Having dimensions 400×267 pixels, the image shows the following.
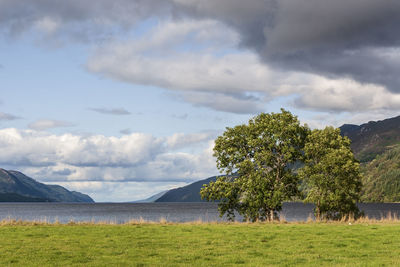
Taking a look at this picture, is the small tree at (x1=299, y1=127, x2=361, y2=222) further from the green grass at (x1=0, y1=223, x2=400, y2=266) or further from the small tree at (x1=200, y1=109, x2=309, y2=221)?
the green grass at (x1=0, y1=223, x2=400, y2=266)

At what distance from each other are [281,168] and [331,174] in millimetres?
6321

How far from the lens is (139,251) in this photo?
2517 centimetres

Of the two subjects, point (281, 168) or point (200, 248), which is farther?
point (281, 168)

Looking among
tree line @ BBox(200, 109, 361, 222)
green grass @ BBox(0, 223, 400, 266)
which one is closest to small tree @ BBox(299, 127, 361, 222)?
tree line @ BBox(200, 109, 361, 222)

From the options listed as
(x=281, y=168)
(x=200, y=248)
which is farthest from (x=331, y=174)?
(x=200, y=248)

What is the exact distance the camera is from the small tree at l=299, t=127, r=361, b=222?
167 ft

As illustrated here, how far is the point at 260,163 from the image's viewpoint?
5372 cm

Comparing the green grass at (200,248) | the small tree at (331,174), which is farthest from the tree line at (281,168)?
the green grass at (200,248)

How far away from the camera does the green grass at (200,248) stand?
2147 centimetres

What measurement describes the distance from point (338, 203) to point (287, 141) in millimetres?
10008

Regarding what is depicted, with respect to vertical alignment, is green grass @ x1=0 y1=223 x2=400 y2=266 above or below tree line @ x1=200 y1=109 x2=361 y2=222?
below

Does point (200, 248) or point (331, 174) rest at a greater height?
point (331, 174)

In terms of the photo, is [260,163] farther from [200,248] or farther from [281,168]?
[200,248]

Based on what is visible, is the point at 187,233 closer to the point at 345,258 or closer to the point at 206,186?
→ the point at 345,258
